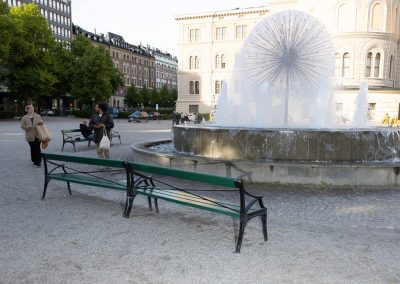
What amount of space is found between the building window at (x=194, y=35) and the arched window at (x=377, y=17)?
31.4m

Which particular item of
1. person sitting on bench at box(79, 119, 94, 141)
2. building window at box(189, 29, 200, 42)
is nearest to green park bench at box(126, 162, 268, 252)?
person sitting on bench at box(79, 119, 94, 141)

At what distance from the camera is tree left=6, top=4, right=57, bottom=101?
1786 inches

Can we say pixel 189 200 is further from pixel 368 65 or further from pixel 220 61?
pixel 220 61

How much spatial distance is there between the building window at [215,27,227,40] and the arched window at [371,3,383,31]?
2741 cm

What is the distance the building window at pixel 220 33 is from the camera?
6825 cm

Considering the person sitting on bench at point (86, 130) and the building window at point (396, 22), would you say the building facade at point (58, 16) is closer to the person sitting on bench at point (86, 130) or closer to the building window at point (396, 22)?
the building window at point (396, 22)

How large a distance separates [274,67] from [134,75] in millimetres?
102720

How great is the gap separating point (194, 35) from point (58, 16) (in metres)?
38.4

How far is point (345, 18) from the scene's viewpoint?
46.7m

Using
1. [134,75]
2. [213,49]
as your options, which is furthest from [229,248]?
[134,75]

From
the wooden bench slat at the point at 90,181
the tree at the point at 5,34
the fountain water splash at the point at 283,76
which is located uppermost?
the tree at the point at 5,34

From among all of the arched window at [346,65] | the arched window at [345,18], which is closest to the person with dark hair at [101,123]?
the arched window at [346,65]

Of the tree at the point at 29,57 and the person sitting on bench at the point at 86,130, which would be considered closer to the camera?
the person sitting on bench at the point at 86,130

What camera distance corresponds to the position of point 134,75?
112438 mm
